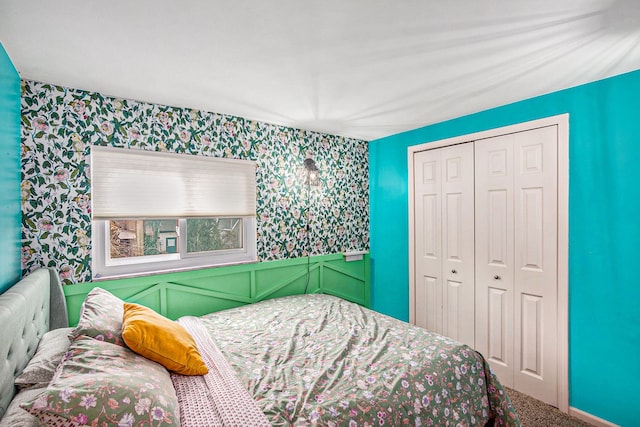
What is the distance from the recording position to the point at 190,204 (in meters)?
2.74

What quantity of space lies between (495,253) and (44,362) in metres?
3.24

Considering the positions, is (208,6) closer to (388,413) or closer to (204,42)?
(204,42)

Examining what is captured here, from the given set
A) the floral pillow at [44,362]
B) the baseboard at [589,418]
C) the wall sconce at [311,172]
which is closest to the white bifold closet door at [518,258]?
the baseboard at [589,418]

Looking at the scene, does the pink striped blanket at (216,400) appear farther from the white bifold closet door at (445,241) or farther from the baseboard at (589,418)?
the baseboard at (589,418)

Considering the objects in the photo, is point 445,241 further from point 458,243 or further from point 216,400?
point 216,400

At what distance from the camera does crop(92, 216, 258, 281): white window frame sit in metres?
2.36

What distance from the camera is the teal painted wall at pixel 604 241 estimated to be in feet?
6.76

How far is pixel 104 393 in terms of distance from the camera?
106cm

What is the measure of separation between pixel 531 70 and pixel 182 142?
2761 millimetres

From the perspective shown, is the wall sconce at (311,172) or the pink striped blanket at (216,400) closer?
the pink striped blanket at (216,400)

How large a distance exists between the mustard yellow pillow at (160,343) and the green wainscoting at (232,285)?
834 mm

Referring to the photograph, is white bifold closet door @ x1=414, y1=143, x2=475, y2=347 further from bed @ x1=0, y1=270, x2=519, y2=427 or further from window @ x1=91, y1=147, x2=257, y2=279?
window @ x1=91, y1=147, x2=257, y2=279

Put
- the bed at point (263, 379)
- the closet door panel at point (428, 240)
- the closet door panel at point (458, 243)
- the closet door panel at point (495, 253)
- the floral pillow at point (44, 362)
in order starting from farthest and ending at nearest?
1. the closet door panel at point (428, 240)
2. the closet door panel at point (458, 243)
3. the closet door panel at point (495, 253)
4. the floral pillow at point (44, 362)
5. the bed at point (263, 379)

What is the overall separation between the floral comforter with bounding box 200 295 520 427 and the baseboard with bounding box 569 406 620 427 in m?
0.98
